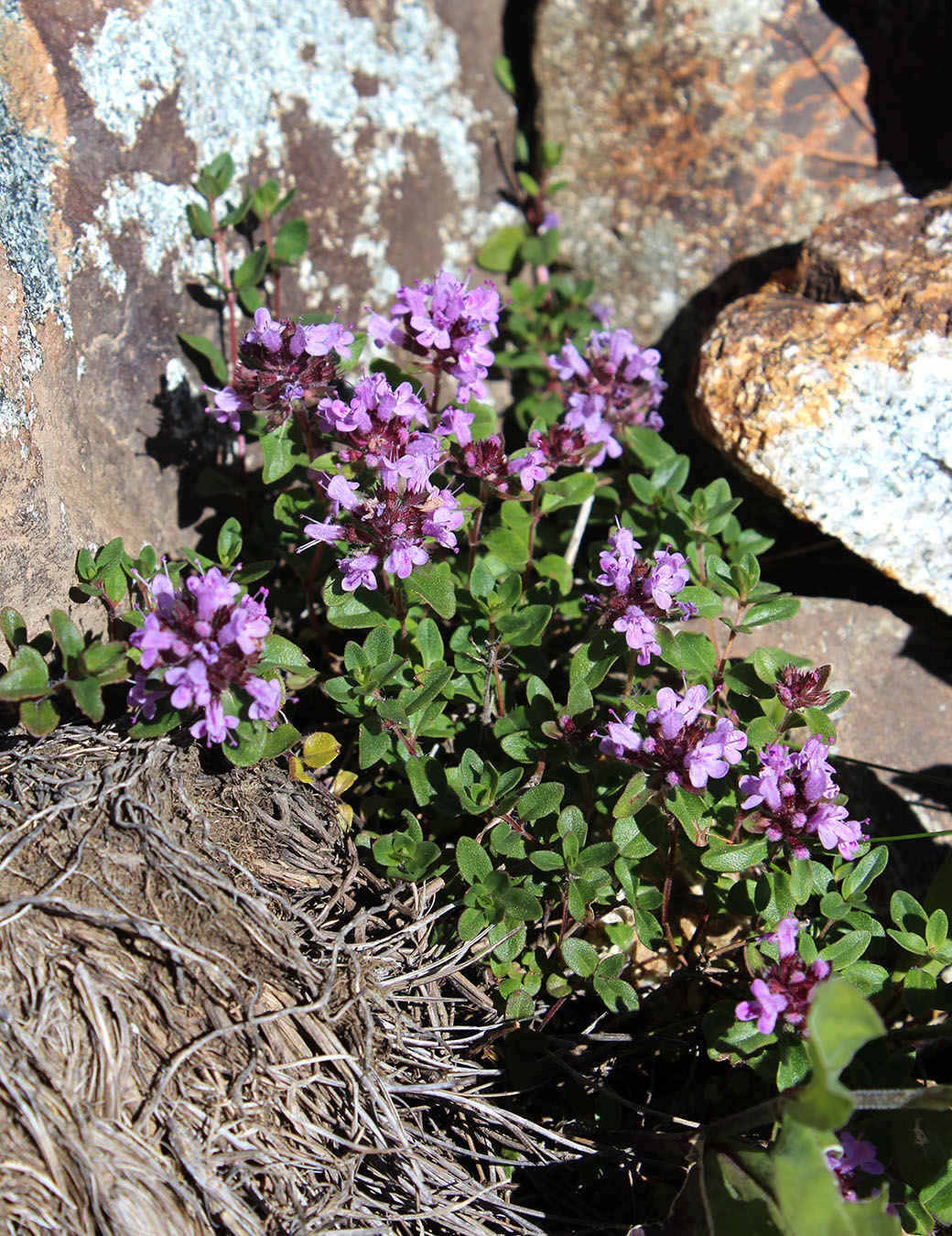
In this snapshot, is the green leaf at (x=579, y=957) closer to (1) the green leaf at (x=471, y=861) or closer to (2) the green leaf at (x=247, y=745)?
(1) the green leaf at (x=471, y=861)

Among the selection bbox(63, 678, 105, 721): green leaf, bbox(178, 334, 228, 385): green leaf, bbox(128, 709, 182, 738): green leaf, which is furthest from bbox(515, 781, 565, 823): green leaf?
bbox(178, 334, 228, 385): green leaf

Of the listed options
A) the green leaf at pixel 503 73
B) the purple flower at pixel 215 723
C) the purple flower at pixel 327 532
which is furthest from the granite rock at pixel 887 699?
the green leaf at pixel 503 73

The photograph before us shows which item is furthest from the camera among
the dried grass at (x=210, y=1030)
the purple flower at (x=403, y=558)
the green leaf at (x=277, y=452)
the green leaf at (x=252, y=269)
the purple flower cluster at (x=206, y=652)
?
the green leaf at (x=252, y=269)

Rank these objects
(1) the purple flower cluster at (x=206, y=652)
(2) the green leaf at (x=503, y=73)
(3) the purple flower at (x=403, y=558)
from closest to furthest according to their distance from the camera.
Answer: (1) the purple flower cluster at (x=206, y=652)
(3) the purple flower at (x=403, y=558)
(2) the green leaf at (x=503, y=73)

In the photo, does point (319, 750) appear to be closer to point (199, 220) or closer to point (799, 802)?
point (799, 802)

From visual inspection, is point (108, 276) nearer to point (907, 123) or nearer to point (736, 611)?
point (736, 611)

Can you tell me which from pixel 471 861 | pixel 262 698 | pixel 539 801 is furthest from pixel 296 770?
pixel 539 801

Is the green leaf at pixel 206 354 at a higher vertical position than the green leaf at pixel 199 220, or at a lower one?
lower

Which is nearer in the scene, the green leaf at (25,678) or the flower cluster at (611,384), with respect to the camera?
the green leaf at (25,678)

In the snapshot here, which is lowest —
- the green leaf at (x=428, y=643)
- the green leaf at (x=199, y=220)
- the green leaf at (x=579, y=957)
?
the green leaf at (x=579, y=957)
